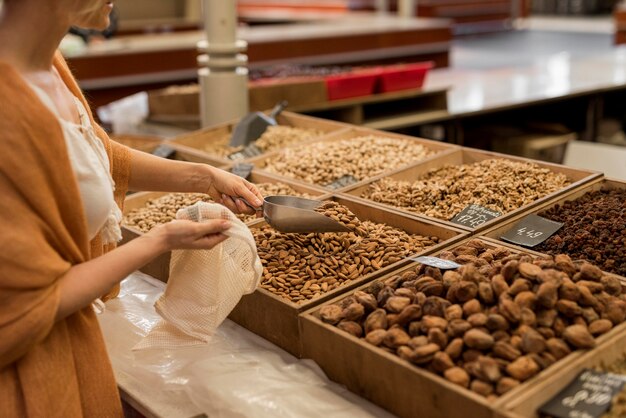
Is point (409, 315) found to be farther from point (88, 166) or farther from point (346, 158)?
point (346, 158)

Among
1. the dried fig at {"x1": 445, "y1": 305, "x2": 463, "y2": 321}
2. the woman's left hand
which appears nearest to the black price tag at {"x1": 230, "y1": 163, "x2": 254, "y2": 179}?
the woman's left hand

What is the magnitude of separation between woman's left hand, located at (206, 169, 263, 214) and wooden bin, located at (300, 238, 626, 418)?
354 millimetres

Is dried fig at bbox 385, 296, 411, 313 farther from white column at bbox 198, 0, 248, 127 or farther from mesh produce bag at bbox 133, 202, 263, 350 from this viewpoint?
white column at bbox 198, 0, 248, 127

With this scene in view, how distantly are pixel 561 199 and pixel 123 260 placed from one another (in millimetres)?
1391

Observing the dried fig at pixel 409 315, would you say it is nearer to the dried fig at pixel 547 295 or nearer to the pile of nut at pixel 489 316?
the pile of nut at pixel 489 316

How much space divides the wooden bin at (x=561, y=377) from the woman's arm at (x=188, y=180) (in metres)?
0.84

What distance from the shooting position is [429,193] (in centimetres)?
233

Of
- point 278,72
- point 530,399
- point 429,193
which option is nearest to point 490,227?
point 429,193

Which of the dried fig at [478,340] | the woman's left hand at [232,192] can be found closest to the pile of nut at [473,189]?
the woman's left hand at [232,192]

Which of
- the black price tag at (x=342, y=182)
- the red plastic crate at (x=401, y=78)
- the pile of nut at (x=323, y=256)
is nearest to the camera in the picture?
the pile of nut at (x=323, y=256)

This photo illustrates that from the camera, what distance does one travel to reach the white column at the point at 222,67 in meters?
3.22

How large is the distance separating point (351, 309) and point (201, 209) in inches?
15.1

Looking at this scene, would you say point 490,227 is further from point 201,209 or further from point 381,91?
point 381,91

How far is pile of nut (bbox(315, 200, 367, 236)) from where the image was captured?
6.53 feet
